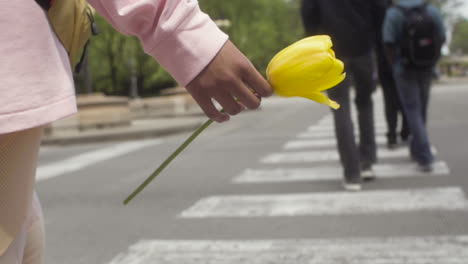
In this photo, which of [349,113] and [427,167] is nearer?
[349,113]

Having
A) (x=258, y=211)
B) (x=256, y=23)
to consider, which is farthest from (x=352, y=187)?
(x=256, y=23)

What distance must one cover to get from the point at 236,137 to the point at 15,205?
891 cm

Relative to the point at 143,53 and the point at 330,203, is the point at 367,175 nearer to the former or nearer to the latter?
the point at 330,203

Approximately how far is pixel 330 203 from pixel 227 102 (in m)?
3.43

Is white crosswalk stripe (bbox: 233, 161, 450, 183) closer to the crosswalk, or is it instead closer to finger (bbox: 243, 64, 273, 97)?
the crosswalk

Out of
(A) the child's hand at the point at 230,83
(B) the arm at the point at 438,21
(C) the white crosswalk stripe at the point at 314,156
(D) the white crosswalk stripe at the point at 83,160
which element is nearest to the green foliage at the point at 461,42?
(D) the white crosswalk stripe at the point at 83,160

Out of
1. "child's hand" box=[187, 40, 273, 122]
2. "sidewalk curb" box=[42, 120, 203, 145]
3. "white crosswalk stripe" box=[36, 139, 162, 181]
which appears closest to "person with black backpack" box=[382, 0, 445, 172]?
"white crosswalk stripe" box=[36, 139, 162, 181]

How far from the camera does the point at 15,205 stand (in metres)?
1.36

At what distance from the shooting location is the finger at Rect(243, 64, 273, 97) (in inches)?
51.8

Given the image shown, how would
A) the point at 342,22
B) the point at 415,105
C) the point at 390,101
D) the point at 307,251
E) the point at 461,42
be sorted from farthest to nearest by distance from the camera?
the point at 461,42 < the point at 390,101 < the point at 415,105 < the point at 342,22 < the point at 307,251

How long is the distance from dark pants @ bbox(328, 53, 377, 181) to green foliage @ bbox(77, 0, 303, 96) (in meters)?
25.2

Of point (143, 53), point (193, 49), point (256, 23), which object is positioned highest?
point (193, 49)

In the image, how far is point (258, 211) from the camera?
14.9 ft

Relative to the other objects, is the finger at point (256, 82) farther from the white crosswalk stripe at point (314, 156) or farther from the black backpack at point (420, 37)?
the white crosswalk stripe at point (314, 156)
